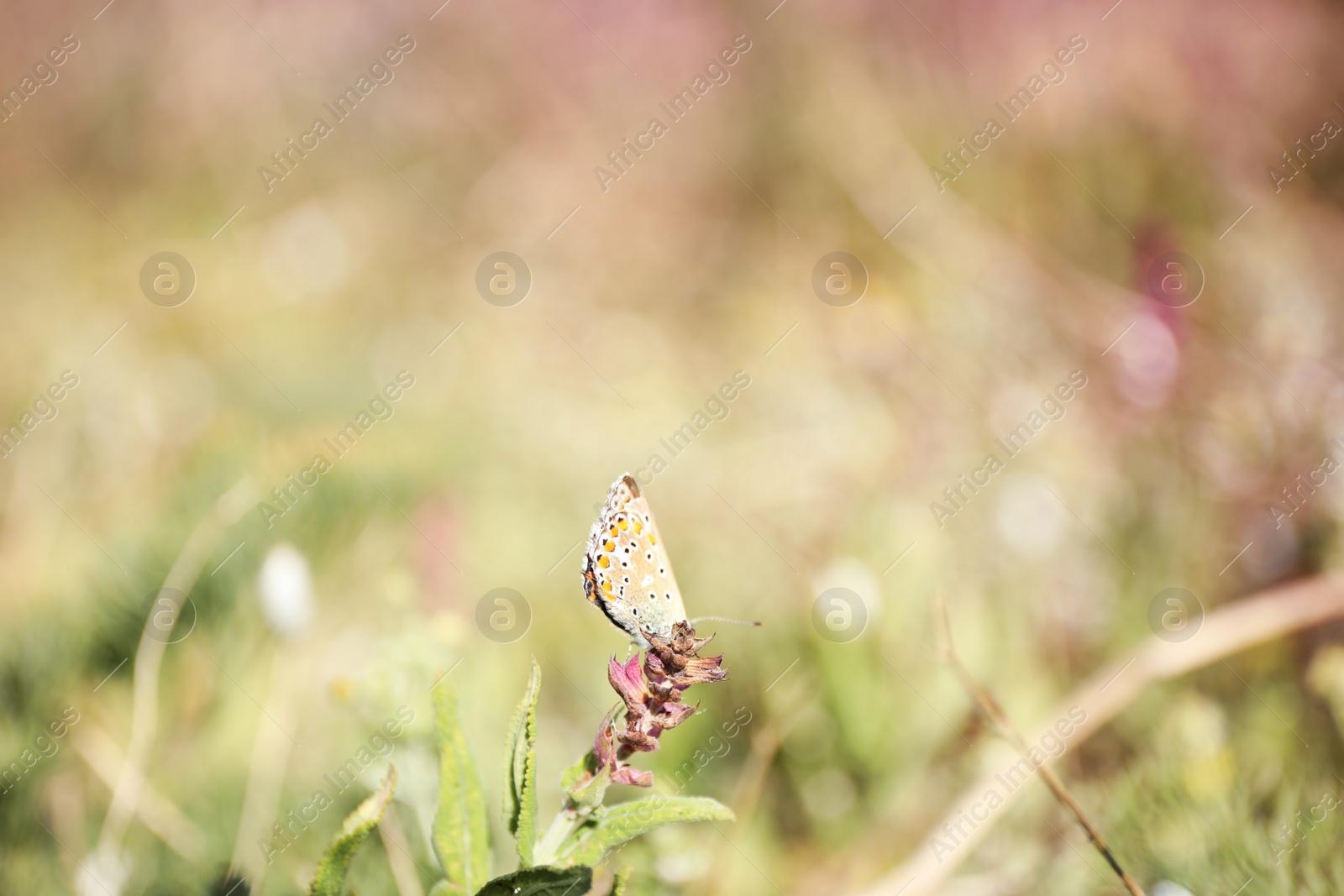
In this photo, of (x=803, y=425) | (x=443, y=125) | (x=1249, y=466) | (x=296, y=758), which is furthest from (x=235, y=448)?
(x=443, y=125)

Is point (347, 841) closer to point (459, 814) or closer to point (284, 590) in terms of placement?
point (459, 814)

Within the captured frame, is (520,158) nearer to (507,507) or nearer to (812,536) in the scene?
(507,507)

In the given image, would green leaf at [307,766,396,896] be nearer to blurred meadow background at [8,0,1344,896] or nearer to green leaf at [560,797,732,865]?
green leaf at [560,797,732,865]

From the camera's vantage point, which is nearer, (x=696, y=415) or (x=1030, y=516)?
(x=1030, y=516)

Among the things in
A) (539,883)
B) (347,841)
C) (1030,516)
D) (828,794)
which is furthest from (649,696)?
(1030,516)

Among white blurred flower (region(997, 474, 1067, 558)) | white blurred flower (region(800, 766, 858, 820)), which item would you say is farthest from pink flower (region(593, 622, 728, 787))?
white blurred flower (region(997, 474, 1067, 558))
